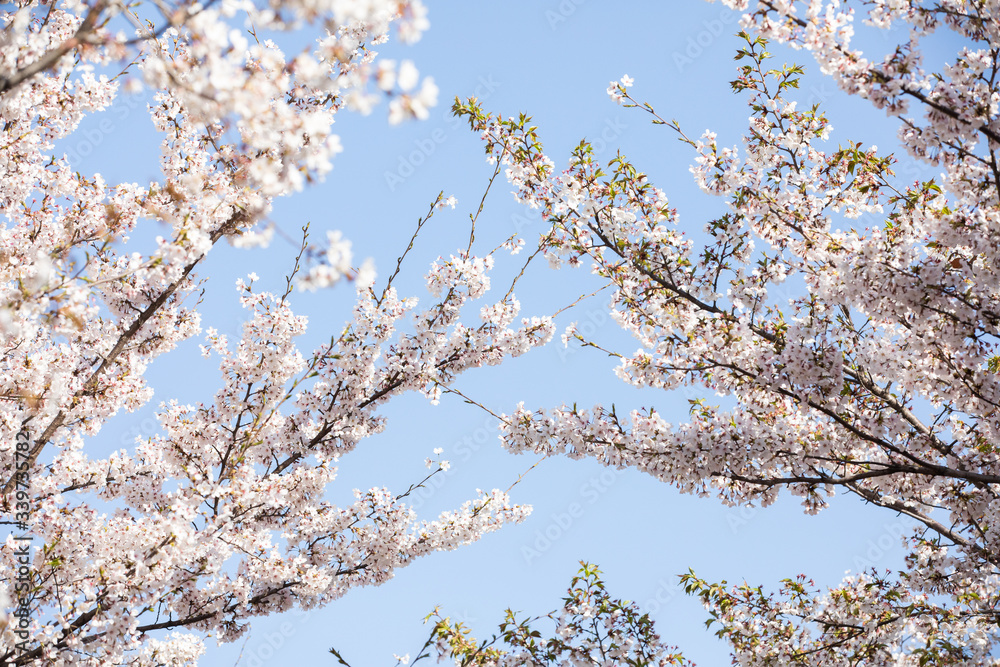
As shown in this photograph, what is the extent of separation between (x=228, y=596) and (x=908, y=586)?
6.23 m

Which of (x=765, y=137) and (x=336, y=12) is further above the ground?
(x=765, y=137)

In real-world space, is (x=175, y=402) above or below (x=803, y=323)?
above

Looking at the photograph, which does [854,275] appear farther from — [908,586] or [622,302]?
[908,586]

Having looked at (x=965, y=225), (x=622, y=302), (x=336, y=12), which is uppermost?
(x=622, y=302)

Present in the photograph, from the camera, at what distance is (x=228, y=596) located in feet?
17.0

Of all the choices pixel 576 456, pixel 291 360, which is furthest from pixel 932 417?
pixel 291 360

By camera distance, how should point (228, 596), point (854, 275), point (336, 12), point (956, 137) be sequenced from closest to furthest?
point (336, 12) → point (956, 137) → point (854, 275) → point (228, 596)

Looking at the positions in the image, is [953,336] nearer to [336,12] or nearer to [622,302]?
[622,302]

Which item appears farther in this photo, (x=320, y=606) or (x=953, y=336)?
(x=320, y=606)

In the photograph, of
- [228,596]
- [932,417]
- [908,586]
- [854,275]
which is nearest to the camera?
[854,275]

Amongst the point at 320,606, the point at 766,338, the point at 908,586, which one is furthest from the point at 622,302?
the point at 908,586

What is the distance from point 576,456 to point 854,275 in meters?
2.57

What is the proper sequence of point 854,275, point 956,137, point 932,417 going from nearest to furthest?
point 956,137
point 854,275
point 932,417

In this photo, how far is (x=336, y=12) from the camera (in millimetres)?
2254
